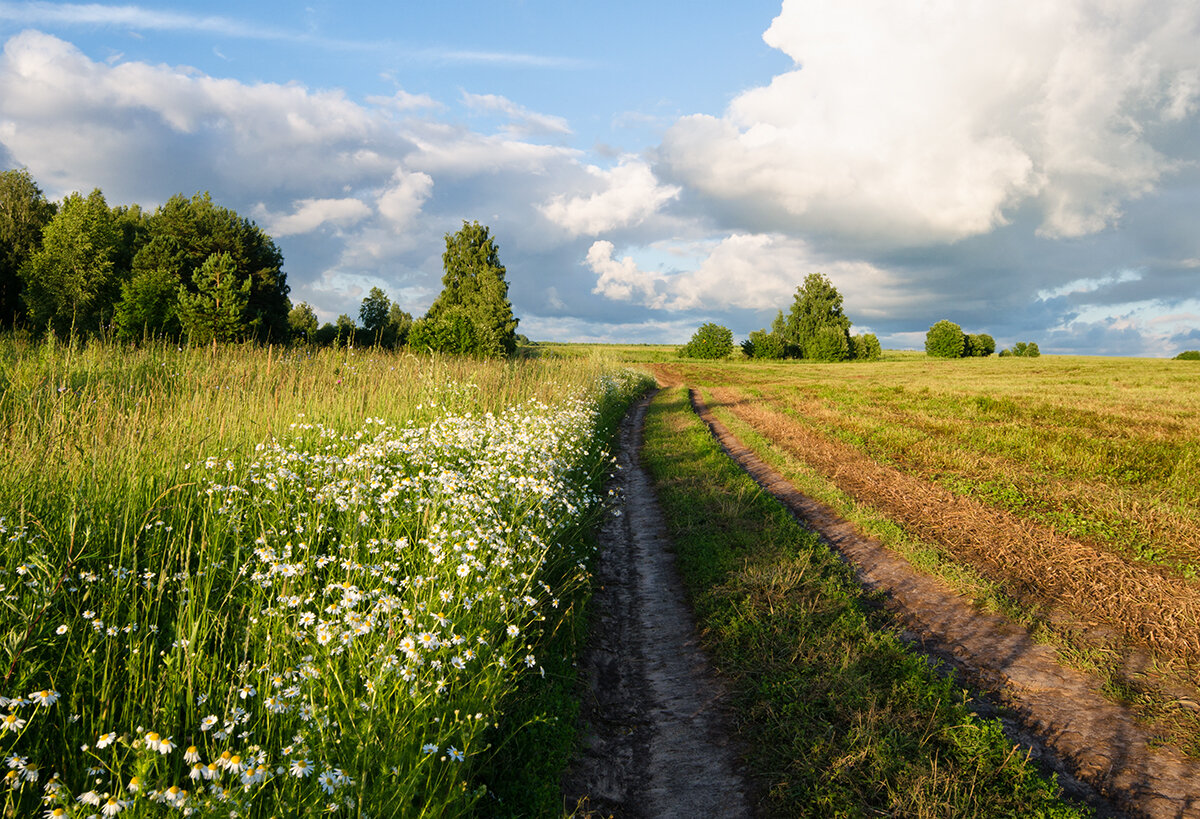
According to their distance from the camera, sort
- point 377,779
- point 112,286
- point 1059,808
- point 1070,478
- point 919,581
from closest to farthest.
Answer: point 377,779, point 1059,808, point 919,581, point 1070,478, point 112,286

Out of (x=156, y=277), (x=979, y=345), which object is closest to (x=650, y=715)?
(x=156, y=277)

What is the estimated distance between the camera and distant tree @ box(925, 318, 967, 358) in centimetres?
8519

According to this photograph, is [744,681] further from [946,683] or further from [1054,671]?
[1054,671]

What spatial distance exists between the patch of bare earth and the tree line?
20.2 m

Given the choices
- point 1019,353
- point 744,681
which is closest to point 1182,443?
point 744,681

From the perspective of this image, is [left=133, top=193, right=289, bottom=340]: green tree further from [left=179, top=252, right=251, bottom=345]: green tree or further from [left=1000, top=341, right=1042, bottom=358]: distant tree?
[left=1000, top=341, right=1042, bottom=358]: distant tree

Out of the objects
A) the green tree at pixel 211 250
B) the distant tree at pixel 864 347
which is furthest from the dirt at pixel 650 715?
the distant tree at pixel 864 347

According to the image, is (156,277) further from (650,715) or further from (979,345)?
(979,345)

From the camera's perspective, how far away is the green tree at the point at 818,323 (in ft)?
264

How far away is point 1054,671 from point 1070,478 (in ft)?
25.4

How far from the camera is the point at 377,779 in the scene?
261 centimetres

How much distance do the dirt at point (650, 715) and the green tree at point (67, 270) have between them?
128 feet

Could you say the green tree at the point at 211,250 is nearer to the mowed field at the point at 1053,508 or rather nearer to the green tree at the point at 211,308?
the green tree at the point at 211,308

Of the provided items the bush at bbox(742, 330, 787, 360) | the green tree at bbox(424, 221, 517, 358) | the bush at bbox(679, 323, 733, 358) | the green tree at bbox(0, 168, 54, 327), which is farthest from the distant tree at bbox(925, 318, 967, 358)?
the green tree at bbox(0, 168, 54, 327)
